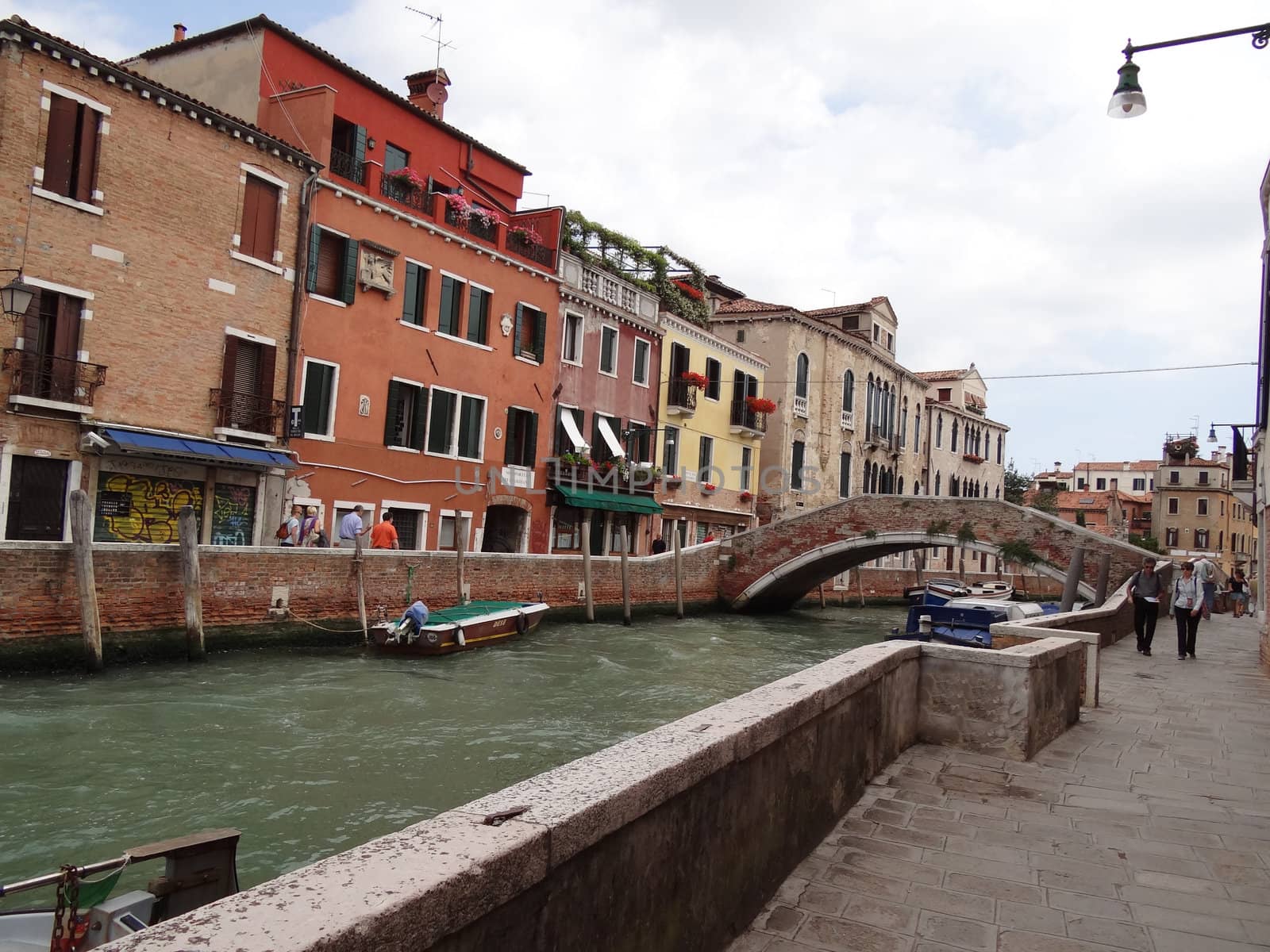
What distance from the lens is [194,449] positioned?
42.6 ft

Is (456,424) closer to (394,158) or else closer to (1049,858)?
(394,158)

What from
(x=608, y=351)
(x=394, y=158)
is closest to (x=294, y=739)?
(x=394, y=158)

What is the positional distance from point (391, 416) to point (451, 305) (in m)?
2.59

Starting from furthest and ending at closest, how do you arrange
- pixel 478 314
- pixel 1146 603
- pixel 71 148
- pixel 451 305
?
1. pixel 478 314
2. pixel 451 305
3. pixel 71 148
4. pixel 1146 603

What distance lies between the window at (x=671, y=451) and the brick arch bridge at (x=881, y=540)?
289cm

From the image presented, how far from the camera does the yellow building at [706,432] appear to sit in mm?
24094

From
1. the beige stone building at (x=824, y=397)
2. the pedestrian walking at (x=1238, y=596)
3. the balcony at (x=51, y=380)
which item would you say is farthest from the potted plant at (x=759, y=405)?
the balcony at (x=51, y=380)

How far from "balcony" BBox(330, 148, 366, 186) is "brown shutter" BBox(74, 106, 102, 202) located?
3.82 metres

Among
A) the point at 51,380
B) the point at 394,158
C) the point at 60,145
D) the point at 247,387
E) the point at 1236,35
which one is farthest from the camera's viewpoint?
the point at 394,158

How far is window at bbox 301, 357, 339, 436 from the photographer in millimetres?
15059

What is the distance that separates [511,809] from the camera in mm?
1864

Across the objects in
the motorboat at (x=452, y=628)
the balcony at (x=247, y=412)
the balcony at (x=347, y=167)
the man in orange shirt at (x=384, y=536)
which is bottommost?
the motorboat at (x=452, y=628)

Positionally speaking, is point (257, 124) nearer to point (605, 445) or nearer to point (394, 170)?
point (394, 170)

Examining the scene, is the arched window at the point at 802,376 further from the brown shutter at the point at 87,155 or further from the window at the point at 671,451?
the brown shutter at the point at 87,155
